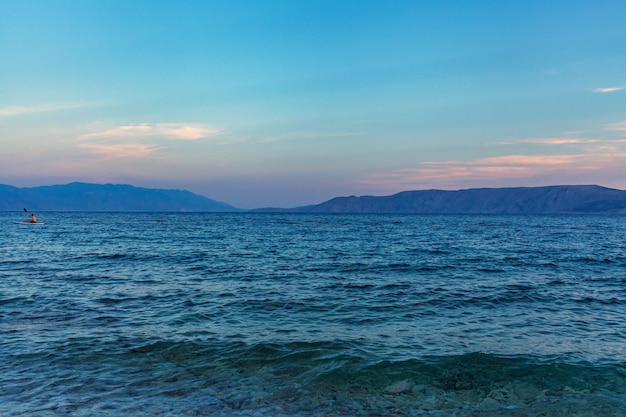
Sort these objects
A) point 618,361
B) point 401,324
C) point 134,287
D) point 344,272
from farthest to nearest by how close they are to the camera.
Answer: point 344,272, point 134,287, point 401,324, point 618,361

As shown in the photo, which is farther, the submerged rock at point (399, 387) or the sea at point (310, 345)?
the submerged rock at point (399, 387)

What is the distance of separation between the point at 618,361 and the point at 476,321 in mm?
4950

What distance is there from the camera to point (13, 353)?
12.5 meters

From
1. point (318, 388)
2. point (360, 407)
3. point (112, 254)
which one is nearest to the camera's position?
point (360, 407)

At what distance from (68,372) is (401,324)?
1059 cm

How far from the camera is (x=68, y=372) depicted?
1122cm

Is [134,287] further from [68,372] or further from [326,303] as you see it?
[68,372]

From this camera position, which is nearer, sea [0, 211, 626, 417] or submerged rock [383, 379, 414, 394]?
sea [0, 211, 626, 417]

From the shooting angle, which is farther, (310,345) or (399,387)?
(310,345)

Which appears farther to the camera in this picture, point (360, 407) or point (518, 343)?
point (518, 343)

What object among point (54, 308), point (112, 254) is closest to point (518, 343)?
point (54, 308)

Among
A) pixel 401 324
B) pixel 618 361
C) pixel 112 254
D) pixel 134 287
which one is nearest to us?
pixel 618 361

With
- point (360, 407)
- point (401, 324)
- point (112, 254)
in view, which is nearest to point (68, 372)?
point (360, 407)

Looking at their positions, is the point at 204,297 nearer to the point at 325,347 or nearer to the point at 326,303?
the point at 326,303
